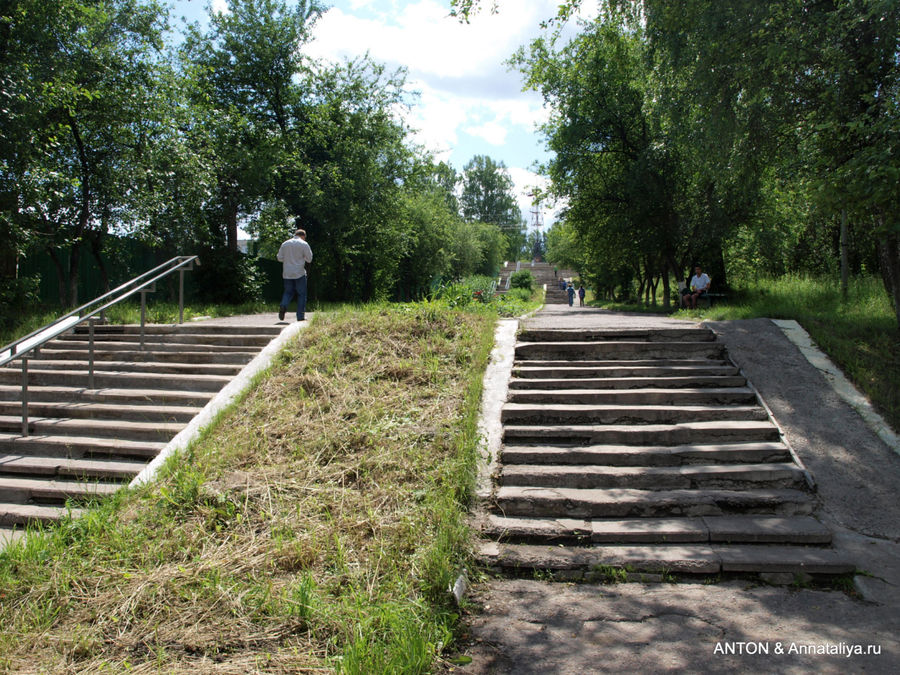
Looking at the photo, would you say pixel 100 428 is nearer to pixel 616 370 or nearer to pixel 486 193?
pixel 616 370

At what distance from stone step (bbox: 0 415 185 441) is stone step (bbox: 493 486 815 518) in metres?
3.72

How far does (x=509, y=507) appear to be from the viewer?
17.5 feet

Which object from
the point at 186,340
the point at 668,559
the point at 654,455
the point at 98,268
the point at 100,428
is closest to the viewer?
the point at 668,559

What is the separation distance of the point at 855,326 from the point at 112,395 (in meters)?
9.77

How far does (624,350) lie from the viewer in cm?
806

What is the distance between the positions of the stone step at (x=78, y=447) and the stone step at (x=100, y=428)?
0.11 m

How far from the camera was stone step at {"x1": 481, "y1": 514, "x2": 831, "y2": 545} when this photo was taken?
4789 millimetres

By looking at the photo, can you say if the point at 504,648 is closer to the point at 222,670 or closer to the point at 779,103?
the point at 222,670

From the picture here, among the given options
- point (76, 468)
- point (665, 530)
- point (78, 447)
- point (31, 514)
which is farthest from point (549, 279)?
point (31, 514)

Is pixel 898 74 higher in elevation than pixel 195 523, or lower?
higher

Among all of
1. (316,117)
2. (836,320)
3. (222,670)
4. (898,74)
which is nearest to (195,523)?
(222,670)

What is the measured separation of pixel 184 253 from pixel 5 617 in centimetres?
1346

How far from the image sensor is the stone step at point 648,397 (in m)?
6.83

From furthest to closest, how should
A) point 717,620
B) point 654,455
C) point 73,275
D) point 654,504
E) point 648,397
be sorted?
point 73,275
point 648,397
point 654,455
point 654,504
point 717,620
